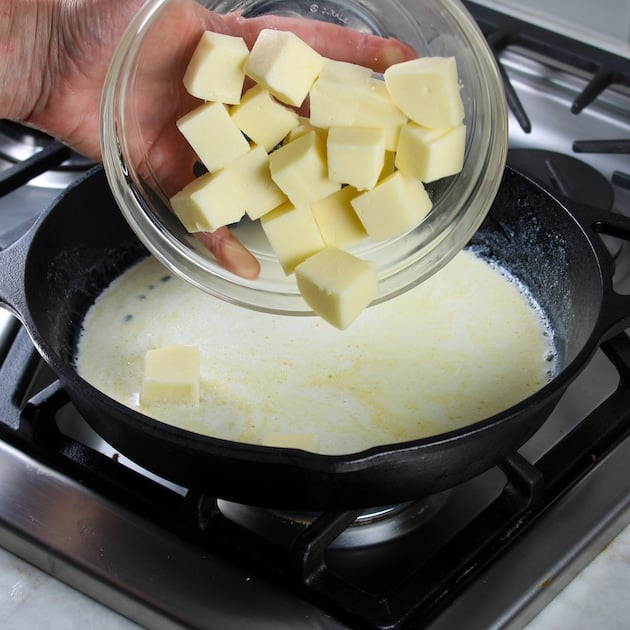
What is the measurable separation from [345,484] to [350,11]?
58 centimetres

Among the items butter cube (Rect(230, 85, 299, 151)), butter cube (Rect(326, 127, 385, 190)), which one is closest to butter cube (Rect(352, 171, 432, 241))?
butter cube (Rect(326, 127, 385, 190))

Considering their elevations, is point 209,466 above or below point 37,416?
above

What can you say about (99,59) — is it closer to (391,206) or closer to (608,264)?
(391,206)

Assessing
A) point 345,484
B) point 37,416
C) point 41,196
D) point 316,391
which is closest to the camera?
point 345,484

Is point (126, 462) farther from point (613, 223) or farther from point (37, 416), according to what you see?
point (613, 223)

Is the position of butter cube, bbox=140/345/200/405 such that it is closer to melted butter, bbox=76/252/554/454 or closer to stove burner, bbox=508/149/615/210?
melted butter, bbox=76/252/554/454

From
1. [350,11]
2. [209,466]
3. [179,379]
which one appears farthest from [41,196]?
[209,466]

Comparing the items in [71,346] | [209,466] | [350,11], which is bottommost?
[71,346]

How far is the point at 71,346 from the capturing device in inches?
48.9

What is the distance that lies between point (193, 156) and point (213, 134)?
0.42ft

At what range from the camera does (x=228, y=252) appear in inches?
42.8

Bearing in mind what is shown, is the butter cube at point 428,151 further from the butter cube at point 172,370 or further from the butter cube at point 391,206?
the butter cube at point 172,370

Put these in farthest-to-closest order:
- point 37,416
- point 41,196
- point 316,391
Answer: point 41,196 < point 316,391 < point 37,416

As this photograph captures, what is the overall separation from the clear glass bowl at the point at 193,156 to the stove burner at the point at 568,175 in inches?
12.6
